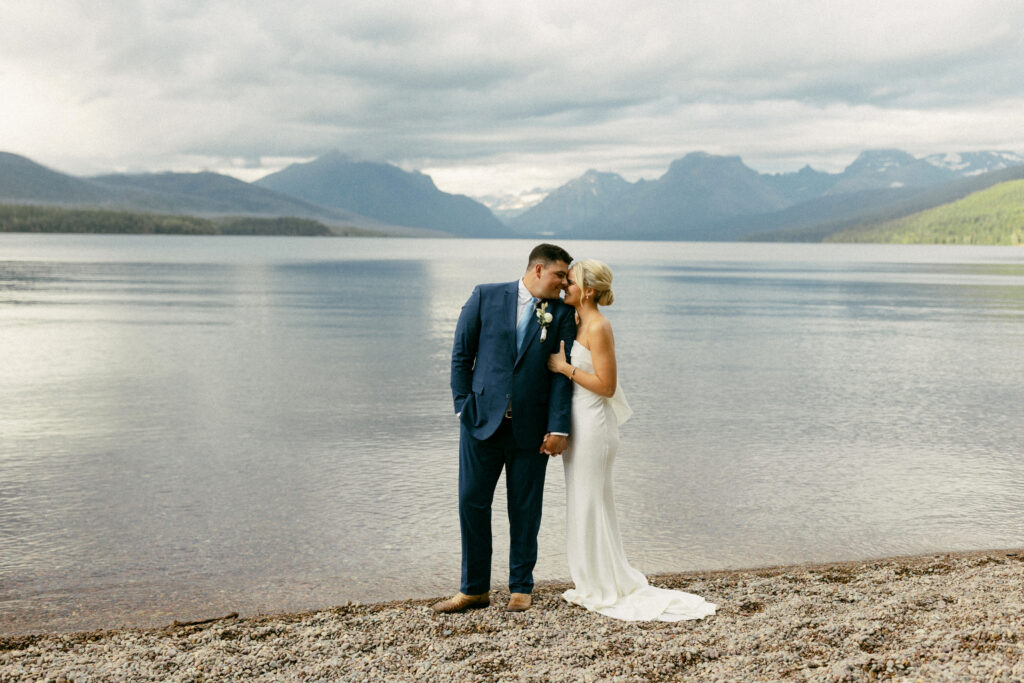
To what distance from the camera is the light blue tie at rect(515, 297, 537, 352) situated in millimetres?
6633

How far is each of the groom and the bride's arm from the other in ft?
0.50

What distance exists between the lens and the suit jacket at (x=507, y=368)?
6.63m

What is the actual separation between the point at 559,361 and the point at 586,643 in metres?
2.04

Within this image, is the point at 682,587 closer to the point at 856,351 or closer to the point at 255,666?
the point at 255,666

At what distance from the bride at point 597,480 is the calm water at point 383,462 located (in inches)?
66.2

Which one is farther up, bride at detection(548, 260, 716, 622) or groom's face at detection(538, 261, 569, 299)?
groom's face at detection(538, 261, 569, 299)

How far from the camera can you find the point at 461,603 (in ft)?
22.6

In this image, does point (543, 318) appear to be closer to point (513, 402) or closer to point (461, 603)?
point (513, 402)

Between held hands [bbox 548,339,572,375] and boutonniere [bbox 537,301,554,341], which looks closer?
boutonniere [bbox 537,301,554,341]

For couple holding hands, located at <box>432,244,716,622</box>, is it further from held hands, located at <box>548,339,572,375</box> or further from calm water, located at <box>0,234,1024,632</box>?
calm water, located at <box>0,234,1024,632</box>

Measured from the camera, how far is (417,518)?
992 cm

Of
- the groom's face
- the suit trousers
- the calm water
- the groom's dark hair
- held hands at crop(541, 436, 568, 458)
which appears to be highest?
the groom's dark hair

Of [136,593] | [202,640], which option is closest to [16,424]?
[136,593]

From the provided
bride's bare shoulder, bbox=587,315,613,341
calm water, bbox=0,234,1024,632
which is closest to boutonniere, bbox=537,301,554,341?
bride's bare shoulder, bbox=587,315,613,341
